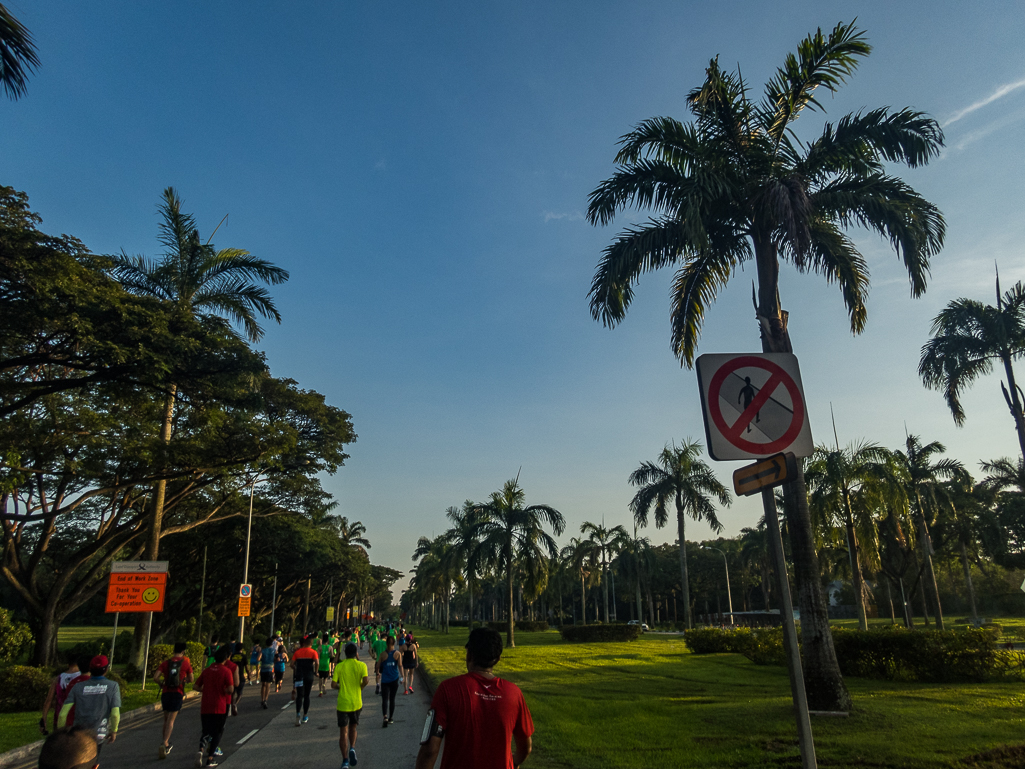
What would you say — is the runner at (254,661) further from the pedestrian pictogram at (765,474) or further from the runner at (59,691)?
the pedestrian pictogram at (765,474)

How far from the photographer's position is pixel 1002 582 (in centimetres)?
7481

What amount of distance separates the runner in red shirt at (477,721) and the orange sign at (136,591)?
20252mm

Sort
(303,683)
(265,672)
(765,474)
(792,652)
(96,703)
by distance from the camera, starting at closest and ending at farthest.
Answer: (792,652) < (765,474) < (96,703) < (303,683) < (265,672)

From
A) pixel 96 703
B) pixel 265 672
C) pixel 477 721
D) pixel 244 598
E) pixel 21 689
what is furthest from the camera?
pixel 244 598

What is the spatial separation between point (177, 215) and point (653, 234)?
19411mm

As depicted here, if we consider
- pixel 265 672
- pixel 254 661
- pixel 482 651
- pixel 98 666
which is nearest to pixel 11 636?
pixel 254 661

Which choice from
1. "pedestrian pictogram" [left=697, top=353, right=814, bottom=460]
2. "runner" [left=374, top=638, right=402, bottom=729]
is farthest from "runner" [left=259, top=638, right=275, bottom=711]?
"pedestrian pictogram" [left=697, top=353, right=814, bottom=460]

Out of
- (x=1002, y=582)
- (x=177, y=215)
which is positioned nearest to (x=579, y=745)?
(x=177, y=215)

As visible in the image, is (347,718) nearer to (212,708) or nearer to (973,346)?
(212,708)

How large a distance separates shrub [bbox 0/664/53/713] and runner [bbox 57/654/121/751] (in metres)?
10.2

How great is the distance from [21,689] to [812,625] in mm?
17634

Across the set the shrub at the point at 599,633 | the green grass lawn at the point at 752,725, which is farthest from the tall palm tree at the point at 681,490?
the green grass lawn at the point at 752,725

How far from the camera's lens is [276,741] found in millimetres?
11180

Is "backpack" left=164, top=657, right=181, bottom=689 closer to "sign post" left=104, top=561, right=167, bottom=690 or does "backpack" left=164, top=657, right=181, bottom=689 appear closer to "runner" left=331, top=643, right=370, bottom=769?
"runner" left=331, top=643, right=370, bottom=769
